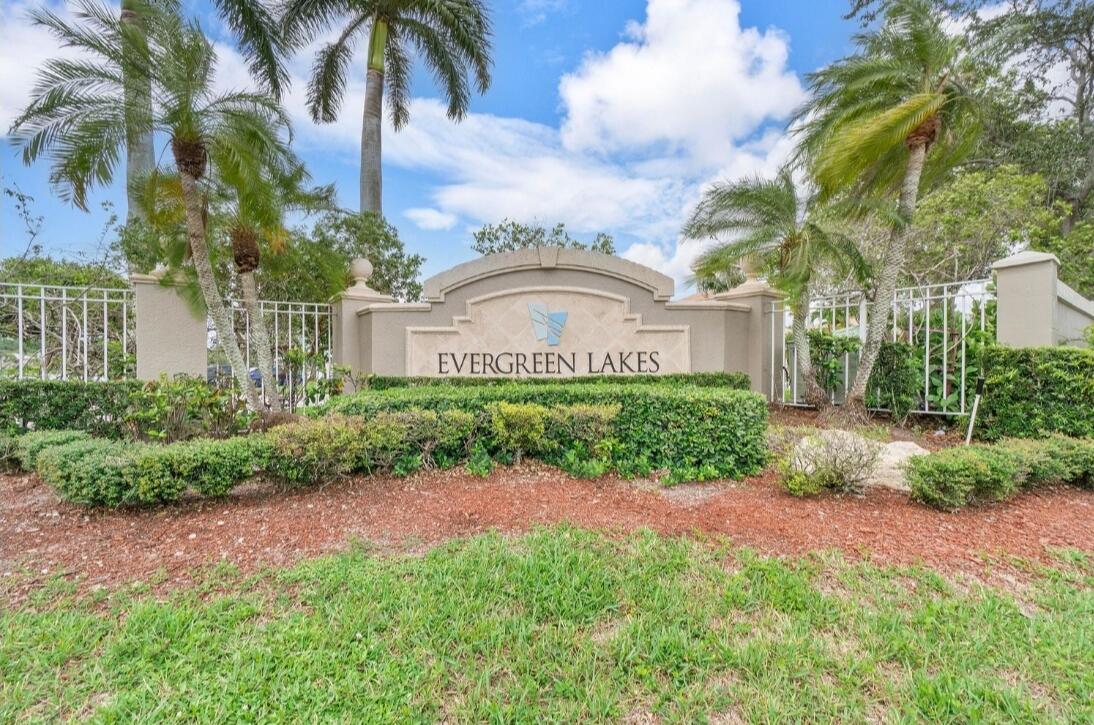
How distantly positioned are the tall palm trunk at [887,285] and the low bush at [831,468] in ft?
12.8

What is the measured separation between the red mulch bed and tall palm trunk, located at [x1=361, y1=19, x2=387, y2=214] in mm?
10605

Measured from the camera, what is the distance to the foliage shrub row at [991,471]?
3916 mm

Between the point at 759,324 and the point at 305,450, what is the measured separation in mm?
7668

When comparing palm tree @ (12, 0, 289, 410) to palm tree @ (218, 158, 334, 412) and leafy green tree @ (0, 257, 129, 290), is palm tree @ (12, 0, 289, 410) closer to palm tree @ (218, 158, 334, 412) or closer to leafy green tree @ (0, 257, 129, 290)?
palm tree @ (218, 158, 334, 412)

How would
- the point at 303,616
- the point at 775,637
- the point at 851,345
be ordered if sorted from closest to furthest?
1. the point at 775,637
2. the point at 303,616
3. the point at 851,345

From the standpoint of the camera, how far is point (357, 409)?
5215 millimetres

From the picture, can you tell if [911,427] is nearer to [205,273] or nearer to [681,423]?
[681,423]

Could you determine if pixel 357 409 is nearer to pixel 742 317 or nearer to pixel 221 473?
pixel 221 473

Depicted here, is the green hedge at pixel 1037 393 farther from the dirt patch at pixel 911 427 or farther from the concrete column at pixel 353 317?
the concrete column at pixel 353 317

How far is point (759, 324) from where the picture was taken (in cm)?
865

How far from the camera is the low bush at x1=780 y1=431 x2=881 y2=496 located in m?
4.27

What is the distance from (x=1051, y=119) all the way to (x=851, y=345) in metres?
14.7

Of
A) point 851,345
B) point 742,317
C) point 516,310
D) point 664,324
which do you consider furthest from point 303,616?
point 851,345

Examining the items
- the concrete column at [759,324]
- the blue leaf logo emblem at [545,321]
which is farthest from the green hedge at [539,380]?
the concrete column at [759,324]
